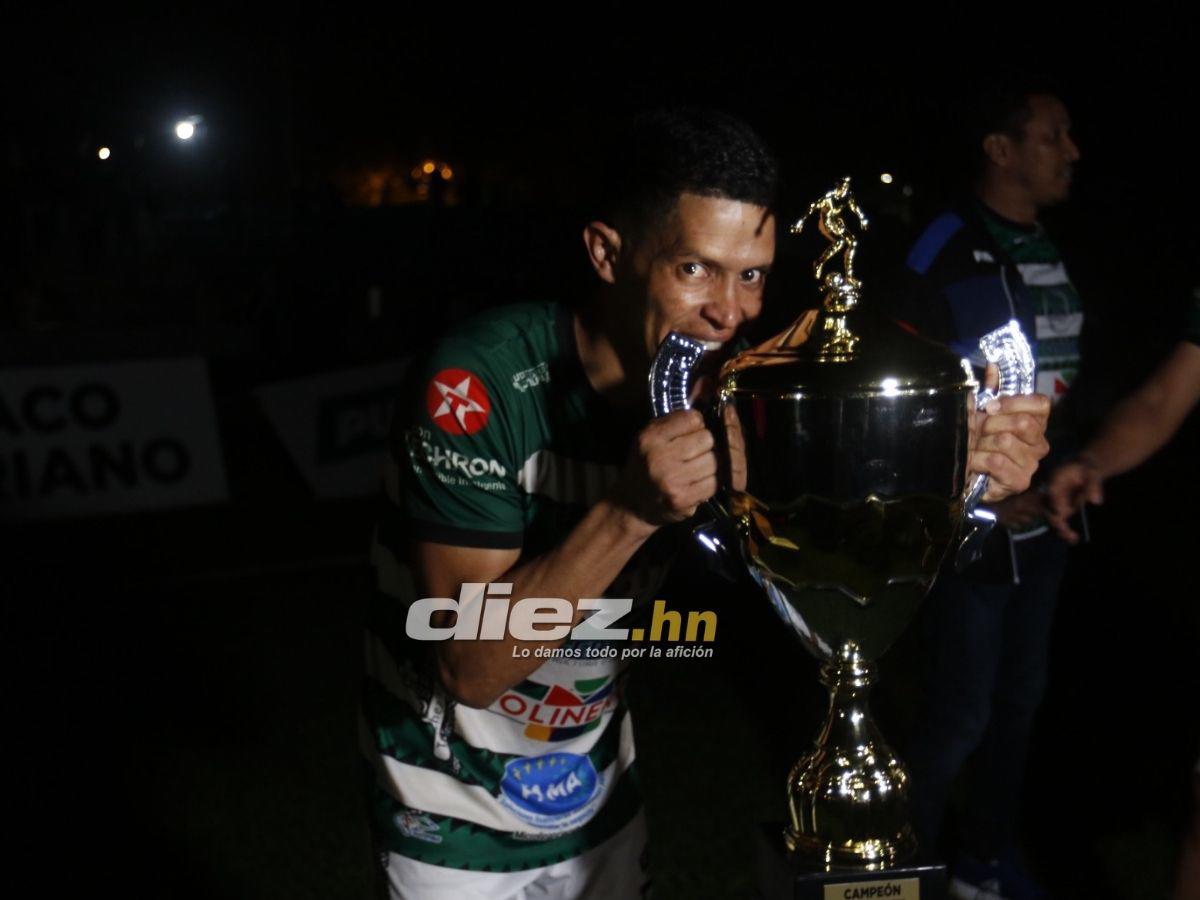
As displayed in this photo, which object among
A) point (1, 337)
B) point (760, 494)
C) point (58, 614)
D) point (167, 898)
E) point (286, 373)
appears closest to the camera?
Result: point (760, 494)

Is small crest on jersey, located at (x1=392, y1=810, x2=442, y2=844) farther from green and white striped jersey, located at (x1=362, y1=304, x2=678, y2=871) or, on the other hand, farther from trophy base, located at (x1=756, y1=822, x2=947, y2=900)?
trophy base, located at (x1=756, y1=822, x2=947, y2=900)

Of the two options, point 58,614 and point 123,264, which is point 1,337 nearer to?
point 58,614

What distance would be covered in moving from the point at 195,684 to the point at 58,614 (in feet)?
4.21

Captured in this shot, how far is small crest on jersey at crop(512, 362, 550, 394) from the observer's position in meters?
1.79

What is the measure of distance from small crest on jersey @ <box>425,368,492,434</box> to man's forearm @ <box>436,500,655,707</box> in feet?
0.62

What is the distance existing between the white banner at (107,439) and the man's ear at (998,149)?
4588mm

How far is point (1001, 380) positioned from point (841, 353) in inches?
A: 12.6

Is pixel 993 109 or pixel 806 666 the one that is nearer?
pixel 993 109

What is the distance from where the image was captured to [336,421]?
277 inches

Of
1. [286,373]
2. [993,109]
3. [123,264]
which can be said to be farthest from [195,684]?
[123,264]

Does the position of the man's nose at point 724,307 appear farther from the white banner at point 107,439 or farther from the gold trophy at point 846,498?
the white banner at point 107,439

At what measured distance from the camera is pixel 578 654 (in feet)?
6.36

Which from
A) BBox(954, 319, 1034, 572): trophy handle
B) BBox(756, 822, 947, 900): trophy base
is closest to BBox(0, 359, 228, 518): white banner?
→ BBox(954, 319, 1034, 572): trophy handle

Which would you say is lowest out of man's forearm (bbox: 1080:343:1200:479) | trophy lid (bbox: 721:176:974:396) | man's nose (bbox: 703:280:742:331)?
man's forearm (bbox: 1080:343:1200:479)
